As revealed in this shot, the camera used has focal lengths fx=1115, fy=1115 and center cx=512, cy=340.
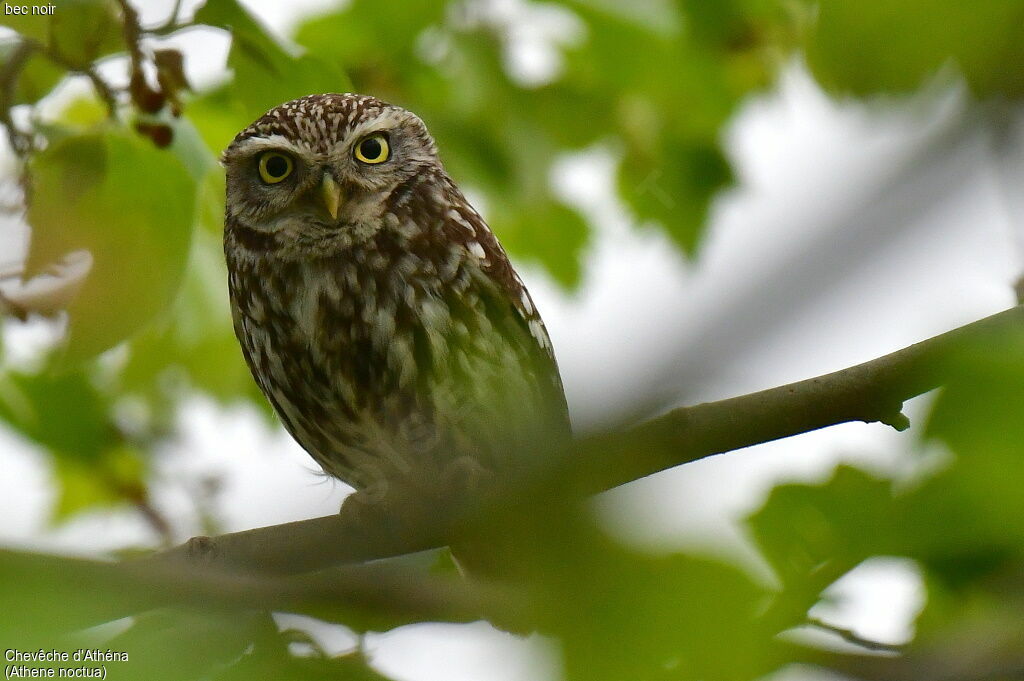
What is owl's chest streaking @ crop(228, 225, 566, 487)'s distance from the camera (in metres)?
3.42

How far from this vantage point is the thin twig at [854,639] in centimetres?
111

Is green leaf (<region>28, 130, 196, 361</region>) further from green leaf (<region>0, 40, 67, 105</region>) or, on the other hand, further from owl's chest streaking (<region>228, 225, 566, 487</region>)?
owl's chest streaking (<region>228, 225, 566, 487</region>)

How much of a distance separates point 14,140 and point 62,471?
243 centimetres

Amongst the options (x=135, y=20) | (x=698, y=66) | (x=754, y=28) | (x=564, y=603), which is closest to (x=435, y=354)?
(x=135, y=20)

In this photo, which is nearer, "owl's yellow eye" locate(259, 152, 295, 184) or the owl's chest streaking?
the owl's chest streaking

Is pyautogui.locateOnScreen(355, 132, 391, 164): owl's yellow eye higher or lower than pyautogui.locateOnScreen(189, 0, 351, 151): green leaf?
higher

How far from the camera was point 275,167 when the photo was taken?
3867 millimetres

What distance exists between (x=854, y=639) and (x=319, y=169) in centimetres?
289

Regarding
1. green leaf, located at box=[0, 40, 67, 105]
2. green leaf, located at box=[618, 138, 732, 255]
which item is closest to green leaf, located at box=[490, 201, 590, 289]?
green leaf, located at box=[618, 138, 732, 255]

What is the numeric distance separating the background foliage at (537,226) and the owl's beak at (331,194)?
36cm

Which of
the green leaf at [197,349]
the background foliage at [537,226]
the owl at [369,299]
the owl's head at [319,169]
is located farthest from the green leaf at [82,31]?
the green leaf at [197,349]

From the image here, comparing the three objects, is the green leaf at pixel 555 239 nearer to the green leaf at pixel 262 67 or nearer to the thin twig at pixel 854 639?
the green leaf at pixel 262 67

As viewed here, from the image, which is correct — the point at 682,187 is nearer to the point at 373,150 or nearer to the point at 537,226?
the point at 537,226

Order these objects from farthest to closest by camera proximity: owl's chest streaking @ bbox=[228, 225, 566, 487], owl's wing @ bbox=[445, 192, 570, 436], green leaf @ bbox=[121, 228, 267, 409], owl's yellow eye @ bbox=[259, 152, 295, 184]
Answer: green leaf @ bbox=[121, 228, 267, 409], owl's yellow eye @ bbox=[259, 152, 295, 184], owl's wing @ bbox=[445, 192, 570, 436], owl's chest streaking @ bbox=[228, 225, 566, 487]
